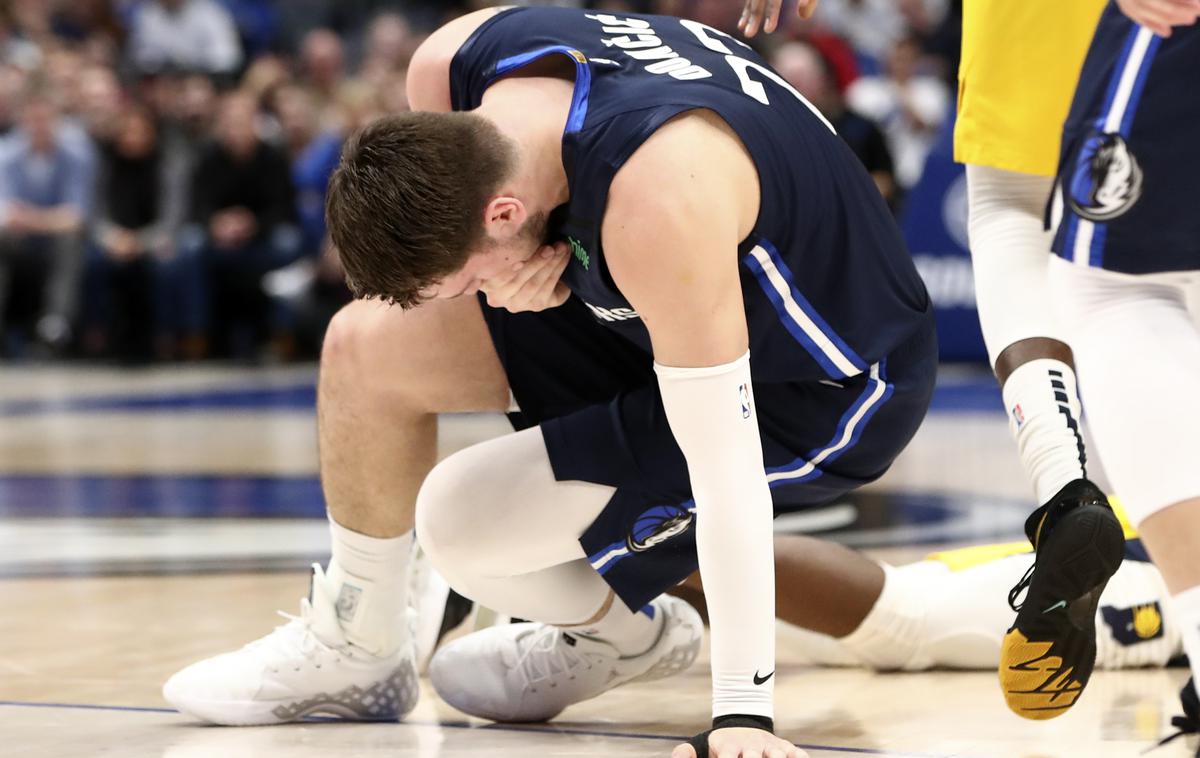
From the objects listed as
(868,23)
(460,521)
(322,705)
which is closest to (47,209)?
(868,23)

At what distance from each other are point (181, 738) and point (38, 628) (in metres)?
0.91

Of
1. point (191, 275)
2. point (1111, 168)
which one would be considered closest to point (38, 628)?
point (1111, 168)

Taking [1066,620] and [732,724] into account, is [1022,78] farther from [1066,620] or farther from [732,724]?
[732,724]

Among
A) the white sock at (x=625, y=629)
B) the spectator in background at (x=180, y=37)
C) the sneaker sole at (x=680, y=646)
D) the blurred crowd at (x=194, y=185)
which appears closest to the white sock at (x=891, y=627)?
the sneaker sole at (x=680, y=646)

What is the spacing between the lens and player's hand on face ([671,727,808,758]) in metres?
2.05

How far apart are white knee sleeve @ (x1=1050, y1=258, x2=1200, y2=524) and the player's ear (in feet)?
2.29

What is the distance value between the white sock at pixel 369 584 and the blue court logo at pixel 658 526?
382 millimetres

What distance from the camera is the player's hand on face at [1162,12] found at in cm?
196

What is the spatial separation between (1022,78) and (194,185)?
29.8ft

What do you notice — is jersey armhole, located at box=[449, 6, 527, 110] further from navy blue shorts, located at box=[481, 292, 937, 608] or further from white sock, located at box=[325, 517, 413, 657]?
white sock, located at box=[325, 517, 413, 657]

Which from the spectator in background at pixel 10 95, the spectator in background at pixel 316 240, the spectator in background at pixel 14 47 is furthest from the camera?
the spectator in background at pixel 14 47

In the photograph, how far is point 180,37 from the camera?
1230 cm

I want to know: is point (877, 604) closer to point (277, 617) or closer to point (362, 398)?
point (362, 398)

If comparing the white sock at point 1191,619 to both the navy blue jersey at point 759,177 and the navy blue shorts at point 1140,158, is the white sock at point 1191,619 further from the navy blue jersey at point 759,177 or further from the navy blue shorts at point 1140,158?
the navy blue jersey at point 759,177
